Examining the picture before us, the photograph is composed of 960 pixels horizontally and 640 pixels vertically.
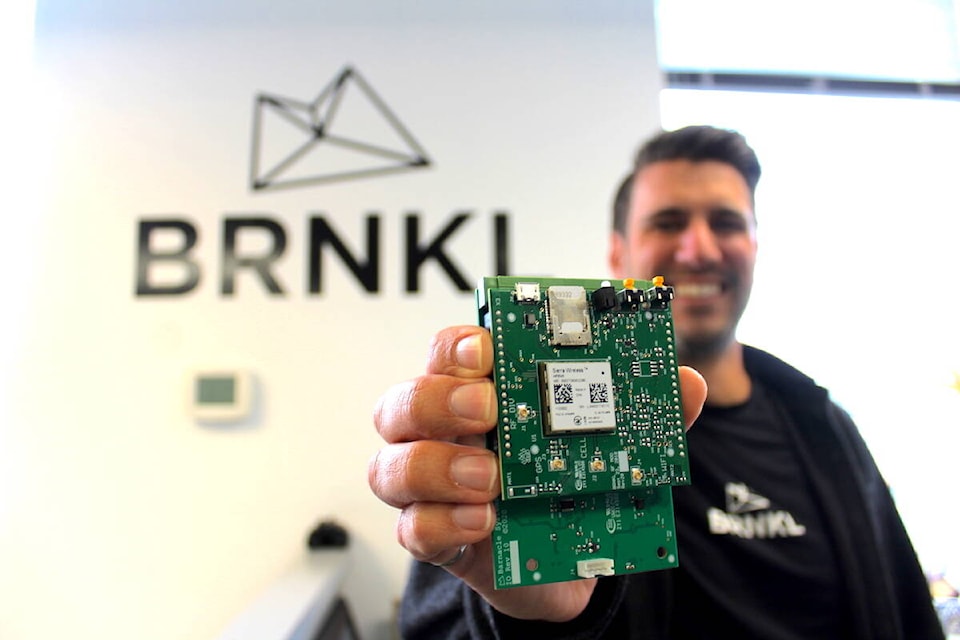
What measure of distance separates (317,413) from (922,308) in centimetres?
296

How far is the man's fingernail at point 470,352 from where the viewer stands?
0.62 meters

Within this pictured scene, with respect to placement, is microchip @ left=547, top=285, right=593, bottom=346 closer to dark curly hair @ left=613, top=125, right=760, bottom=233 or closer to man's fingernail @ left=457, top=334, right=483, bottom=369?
man's fingernail @ left=457, top=334, right=483, bottom=369

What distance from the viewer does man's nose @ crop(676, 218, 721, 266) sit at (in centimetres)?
140

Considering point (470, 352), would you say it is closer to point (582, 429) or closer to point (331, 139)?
point (582, 429)

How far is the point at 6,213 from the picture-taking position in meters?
1.88

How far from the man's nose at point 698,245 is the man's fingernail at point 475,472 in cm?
110

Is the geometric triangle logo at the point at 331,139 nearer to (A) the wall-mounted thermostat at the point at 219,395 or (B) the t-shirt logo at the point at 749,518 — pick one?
(A) the wall-mounted thermostat at the point at 219,395

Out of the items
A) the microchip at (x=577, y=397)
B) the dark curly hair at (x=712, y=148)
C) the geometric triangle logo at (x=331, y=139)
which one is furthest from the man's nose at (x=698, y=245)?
the geometric triangle logo at (x=331, y=139)

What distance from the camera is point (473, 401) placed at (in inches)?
24.0

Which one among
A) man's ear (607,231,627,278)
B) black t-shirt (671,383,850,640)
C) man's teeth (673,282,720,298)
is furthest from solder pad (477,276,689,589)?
man's ear (607,231,627,278)

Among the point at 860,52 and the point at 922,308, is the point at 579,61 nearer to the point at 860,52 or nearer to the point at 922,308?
the point at 860,52

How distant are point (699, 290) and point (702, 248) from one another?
133 mm

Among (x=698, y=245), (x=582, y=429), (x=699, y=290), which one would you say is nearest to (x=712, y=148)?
(x=698, y=245)

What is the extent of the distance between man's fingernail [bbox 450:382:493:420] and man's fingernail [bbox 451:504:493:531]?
120 millimetres
